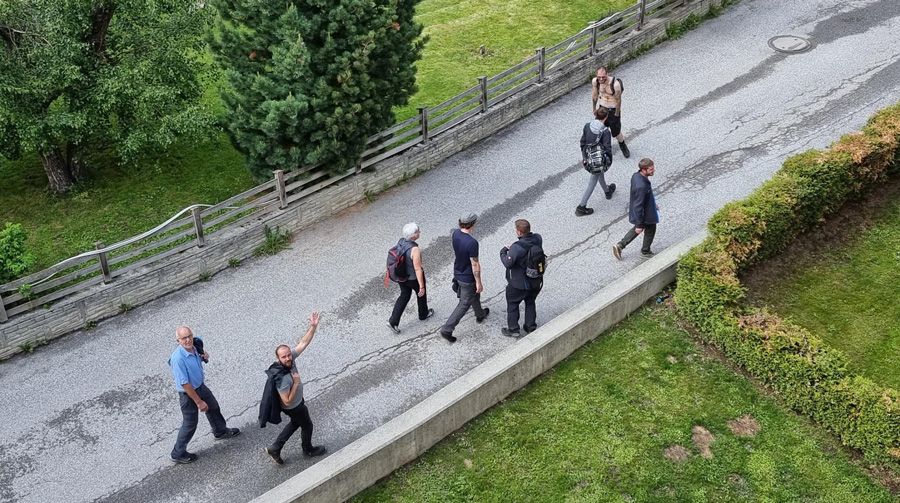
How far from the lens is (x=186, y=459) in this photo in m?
10.2

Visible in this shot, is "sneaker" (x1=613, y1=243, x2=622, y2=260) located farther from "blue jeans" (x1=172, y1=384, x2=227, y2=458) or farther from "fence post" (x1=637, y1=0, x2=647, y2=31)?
"fence post" (x1=637, y1=0, x2=647, y2=31)

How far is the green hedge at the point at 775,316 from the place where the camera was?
9898 mm

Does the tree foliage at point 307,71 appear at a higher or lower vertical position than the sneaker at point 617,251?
higher

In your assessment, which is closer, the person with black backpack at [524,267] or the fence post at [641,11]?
the person with black backpack at [524,267]

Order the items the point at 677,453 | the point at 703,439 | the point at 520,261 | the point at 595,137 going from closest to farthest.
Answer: the point at 677,453
the point at 703,439
the point at 520,261
the point at 595,137

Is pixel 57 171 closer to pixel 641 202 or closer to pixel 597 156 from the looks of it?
pixel 597 156

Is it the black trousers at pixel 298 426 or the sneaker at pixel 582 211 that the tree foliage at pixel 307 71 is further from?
the black trousers at pixel 298 426

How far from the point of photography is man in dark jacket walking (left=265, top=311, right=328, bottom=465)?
916 centimetres

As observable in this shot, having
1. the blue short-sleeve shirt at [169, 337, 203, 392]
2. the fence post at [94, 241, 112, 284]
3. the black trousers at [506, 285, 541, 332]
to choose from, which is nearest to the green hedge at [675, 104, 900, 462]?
the black trousers at [506, 285, 541, 332]

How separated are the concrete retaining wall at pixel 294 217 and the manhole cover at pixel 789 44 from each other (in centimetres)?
241

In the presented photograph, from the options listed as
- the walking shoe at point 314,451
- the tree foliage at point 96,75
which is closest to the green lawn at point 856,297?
the walking shoe at point 314,451

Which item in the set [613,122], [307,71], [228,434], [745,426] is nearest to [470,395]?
[228,434]

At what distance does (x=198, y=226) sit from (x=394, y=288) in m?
3.08

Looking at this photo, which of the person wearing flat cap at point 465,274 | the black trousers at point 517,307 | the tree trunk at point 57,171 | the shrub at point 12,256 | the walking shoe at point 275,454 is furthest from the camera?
the tree trunk at point 57,171
